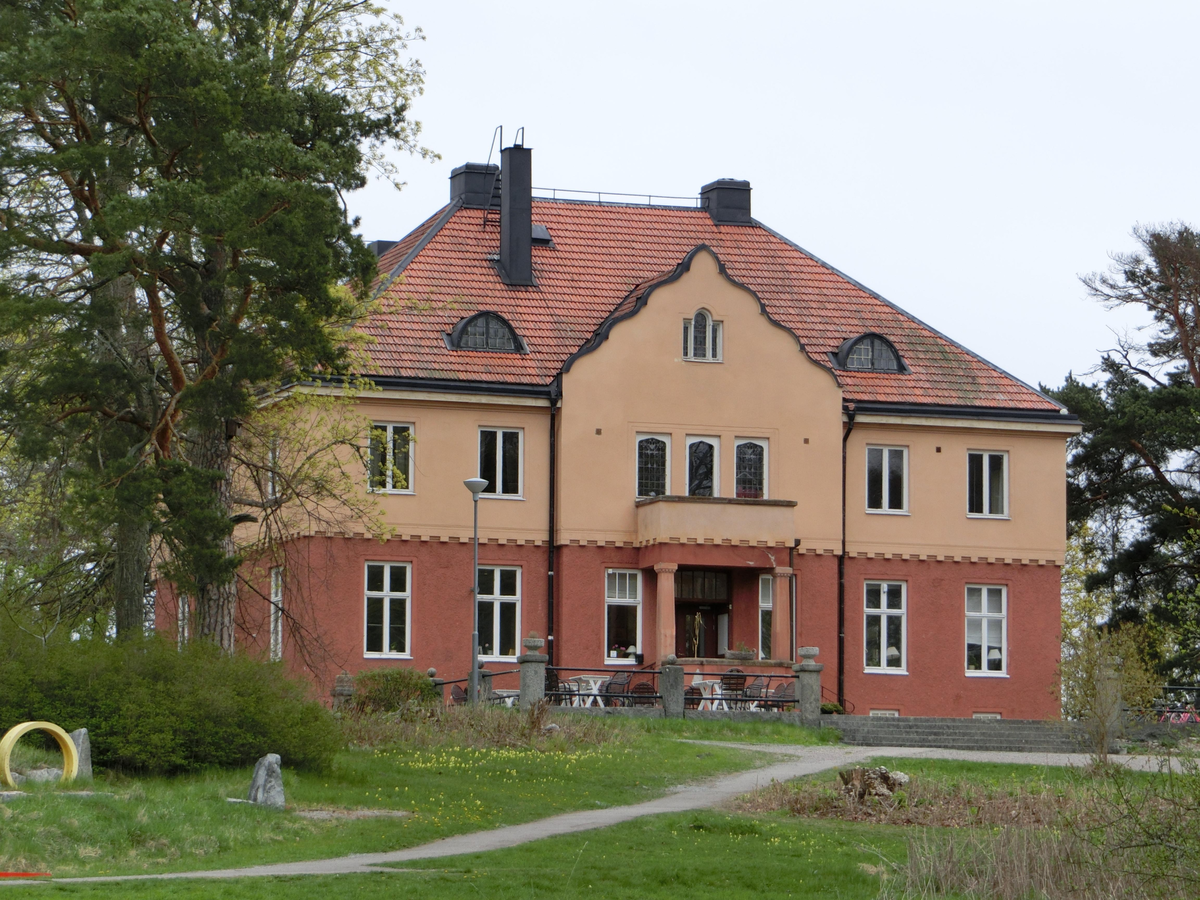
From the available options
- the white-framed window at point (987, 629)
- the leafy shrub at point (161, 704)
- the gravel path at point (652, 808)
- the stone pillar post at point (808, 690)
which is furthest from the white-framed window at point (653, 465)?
the leafy shrub at point (161, 704)

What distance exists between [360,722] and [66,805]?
375 inches

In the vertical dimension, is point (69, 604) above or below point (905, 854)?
above

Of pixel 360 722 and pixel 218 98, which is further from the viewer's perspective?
pixel 360 722

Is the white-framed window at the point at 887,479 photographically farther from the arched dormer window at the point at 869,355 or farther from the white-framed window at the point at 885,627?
the arched dormer window at the point at 869,355

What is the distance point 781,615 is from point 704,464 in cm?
370

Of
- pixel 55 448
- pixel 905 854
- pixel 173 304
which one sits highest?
pixel 173 304

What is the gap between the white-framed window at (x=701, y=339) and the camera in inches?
1501

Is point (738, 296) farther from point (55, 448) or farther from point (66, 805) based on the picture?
point (66, 805)

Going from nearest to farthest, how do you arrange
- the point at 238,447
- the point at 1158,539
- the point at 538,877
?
the point at 538,877 < the point at 238,447 < the point at 1158,539

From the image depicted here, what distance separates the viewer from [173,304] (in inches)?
980

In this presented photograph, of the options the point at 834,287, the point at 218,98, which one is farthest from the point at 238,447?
the point at 834,287

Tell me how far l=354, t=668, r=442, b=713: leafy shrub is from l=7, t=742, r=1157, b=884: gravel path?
16.0 feet

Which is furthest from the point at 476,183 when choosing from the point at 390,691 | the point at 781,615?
the point at 390,691

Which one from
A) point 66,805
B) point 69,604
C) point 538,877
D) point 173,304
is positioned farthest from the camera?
point 69,604
